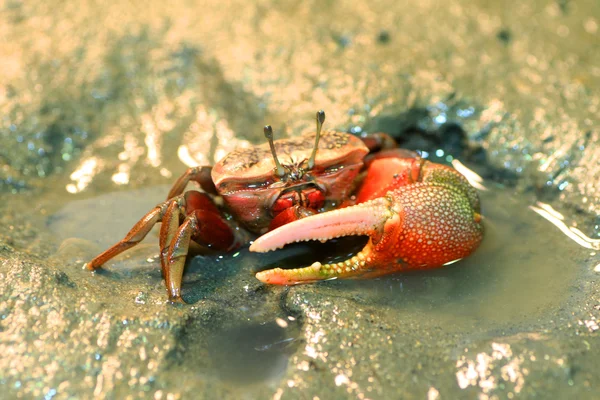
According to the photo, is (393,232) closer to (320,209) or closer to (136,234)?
(320,209)

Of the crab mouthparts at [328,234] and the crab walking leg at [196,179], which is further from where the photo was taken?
the crab walking leg at [196,179]

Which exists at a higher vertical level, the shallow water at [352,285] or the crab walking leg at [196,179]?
the crab walking leg at [196,179]

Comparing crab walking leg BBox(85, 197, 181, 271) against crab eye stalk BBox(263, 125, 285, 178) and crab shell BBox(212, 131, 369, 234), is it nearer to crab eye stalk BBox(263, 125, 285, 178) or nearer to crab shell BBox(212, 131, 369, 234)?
crab shell BBox(212, 131, 369, 234)

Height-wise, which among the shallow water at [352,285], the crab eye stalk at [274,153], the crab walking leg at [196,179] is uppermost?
the crab eye stalk at [274,153]

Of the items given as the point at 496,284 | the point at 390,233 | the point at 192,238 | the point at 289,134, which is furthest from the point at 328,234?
the point at 289,134

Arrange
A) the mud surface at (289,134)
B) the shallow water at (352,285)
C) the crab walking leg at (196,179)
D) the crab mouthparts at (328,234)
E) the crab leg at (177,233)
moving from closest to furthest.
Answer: the mud surface at (289,134) < the shallow water at (352,285) < the crab mouthparts at (328,234) < the crab leg at (177,233) < the crab walking leg at (196,179)

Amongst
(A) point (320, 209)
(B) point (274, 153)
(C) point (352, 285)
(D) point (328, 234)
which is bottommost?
(C) point (352, 285)

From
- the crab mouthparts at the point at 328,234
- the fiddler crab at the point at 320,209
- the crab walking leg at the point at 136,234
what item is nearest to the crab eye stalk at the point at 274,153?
the fiddler crab at the point at 320,209

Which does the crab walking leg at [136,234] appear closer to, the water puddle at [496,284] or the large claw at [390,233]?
the large claw at [390,233]

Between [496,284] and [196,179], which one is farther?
[196,179]
